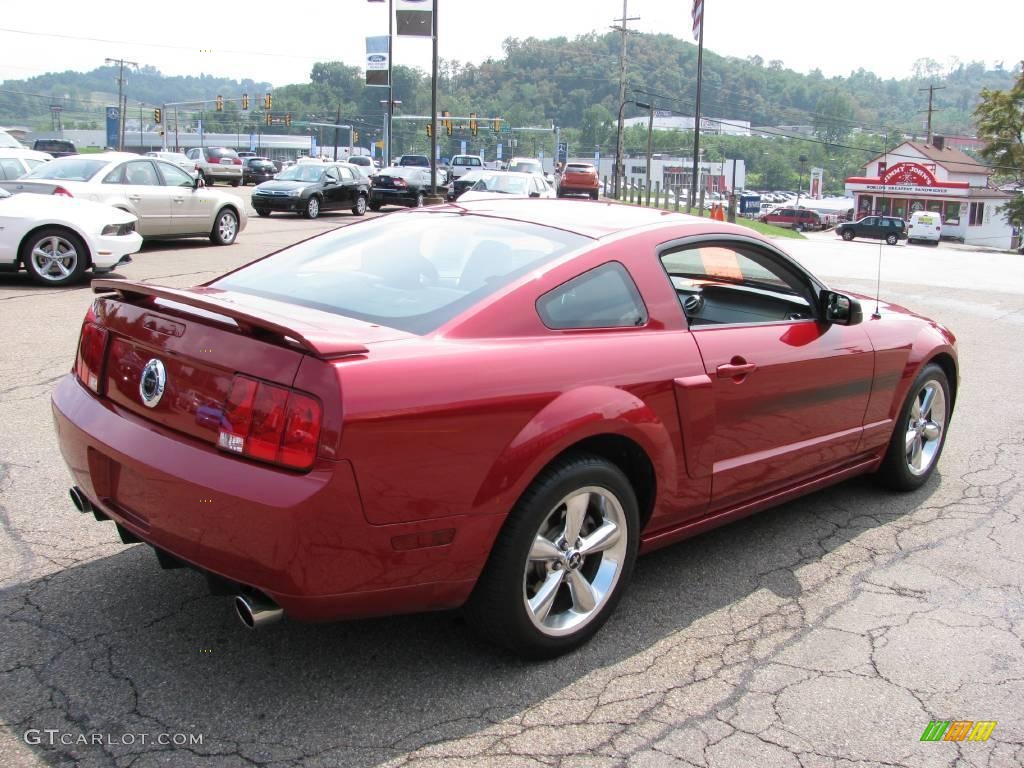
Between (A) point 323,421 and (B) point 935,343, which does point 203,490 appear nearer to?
(A) point 323,421

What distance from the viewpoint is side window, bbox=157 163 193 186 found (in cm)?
1562

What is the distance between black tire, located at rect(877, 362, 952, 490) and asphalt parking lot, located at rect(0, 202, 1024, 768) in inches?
13.5

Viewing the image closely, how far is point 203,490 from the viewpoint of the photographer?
110 inches

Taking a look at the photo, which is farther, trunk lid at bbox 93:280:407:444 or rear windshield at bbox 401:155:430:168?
rear windshield at bbox 401:155:430:168

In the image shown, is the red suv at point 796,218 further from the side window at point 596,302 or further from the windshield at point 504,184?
the side window at point 596,302

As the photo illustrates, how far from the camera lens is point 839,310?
446cm

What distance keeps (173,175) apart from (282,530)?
47.5 feet

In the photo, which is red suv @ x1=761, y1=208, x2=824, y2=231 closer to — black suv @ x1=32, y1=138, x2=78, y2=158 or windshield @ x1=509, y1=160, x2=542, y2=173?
windshield @ x1=509, y1=160, x2=542, y2=173

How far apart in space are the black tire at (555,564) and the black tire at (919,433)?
88.3 inches

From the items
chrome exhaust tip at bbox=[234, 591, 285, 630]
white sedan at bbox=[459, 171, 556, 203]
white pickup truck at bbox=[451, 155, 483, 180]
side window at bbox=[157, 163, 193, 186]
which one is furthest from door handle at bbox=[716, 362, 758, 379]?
white pickup truck at bbox=[451, 155, 483, 180]

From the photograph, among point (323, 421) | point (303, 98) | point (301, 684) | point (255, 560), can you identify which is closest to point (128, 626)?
point (301, 684)

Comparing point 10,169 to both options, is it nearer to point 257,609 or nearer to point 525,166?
point 257,609

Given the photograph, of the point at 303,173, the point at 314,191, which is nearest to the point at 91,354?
the point at 314,191

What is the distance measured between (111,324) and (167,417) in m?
0.56
